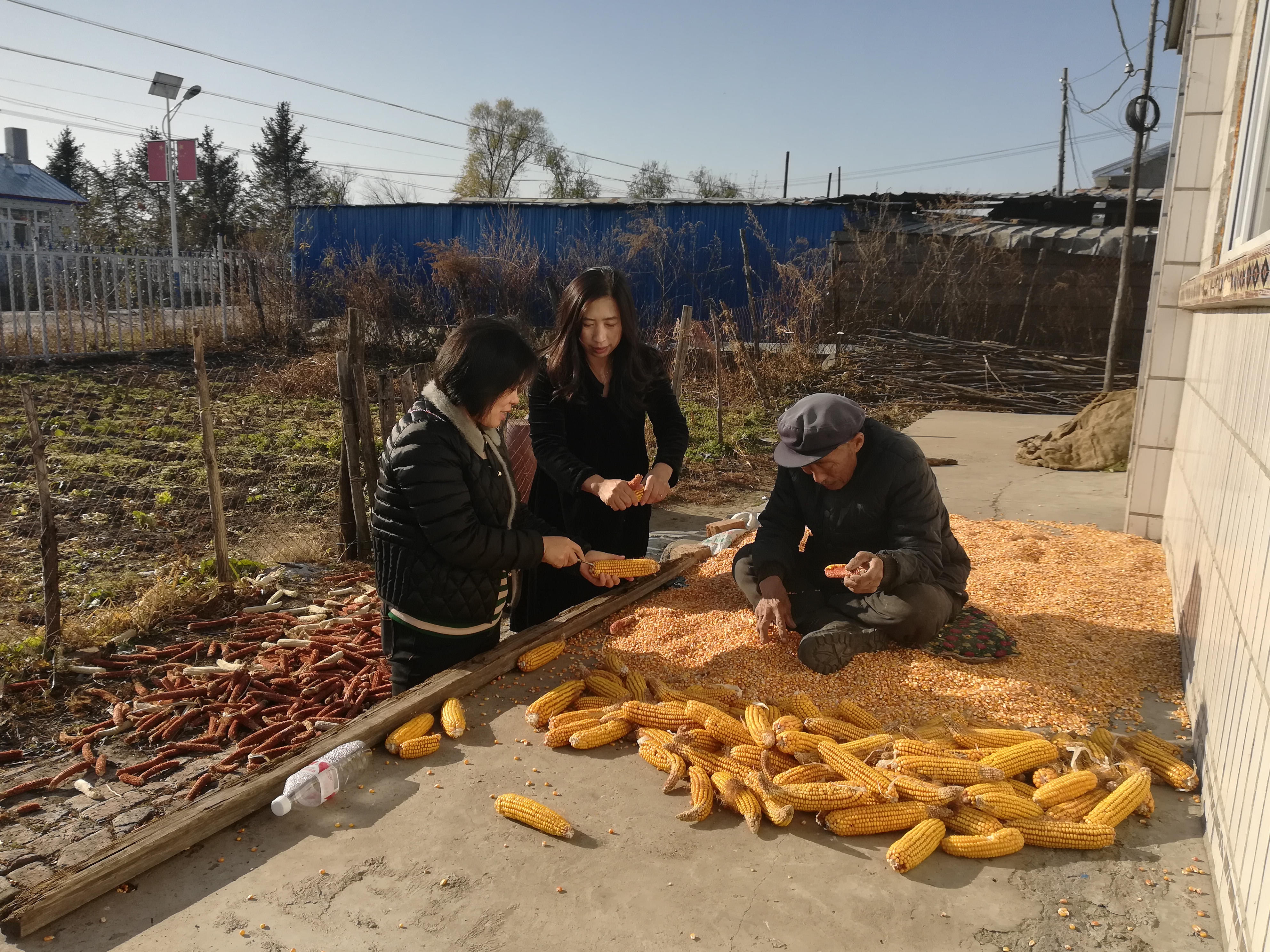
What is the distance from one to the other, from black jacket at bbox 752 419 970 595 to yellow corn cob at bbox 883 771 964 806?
3.71 ft

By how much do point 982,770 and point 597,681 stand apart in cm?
147

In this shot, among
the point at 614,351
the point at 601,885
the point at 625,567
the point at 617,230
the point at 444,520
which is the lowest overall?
the point at 601,885

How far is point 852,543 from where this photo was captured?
13.8 ft

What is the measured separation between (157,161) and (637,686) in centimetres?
3603

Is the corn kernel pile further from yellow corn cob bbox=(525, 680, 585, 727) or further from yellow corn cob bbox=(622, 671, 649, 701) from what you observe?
yellow corn cob bbox=(525, 680, 585, 727)

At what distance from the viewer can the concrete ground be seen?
2248mm

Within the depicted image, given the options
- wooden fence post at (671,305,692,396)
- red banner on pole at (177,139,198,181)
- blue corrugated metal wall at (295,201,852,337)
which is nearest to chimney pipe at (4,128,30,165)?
red banner on pole at (177,139,198,181)

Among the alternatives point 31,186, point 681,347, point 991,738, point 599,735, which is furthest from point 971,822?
point 31,186

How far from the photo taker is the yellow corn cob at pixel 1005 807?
274 cm

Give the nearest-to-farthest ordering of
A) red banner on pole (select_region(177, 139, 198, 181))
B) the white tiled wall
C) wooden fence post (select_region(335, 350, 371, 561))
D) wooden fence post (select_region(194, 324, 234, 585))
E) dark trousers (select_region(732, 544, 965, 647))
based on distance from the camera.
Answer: the white tiled wall
dark trousers (select_region(732, 544, 965, 647))
wooden fence post (select_region(194, 324, 234, 585))
wooden fence post (select_region(335, 350, 371, 561))
red banner on pole (select_region(177, 139, 198, 181))

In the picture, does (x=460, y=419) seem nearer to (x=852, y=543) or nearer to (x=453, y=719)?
(x=453, y=719)

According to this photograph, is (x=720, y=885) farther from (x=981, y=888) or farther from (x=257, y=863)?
(x=257, y=863)

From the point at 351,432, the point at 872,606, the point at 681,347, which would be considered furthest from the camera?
the point at 681,347

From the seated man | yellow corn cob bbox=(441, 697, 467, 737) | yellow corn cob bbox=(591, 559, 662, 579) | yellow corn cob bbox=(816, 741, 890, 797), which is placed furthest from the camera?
yellow corn cob bbox=(591, 559, 662, 579)
